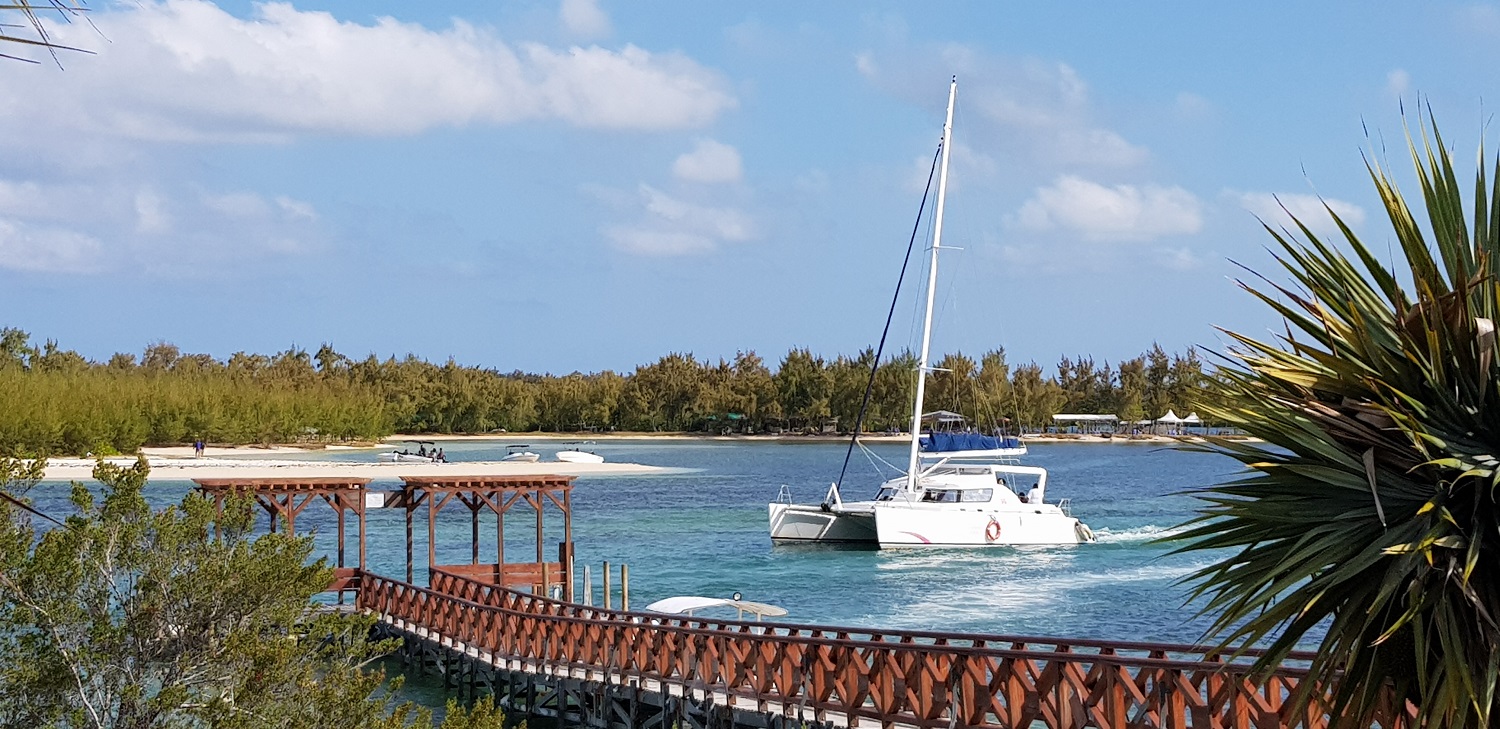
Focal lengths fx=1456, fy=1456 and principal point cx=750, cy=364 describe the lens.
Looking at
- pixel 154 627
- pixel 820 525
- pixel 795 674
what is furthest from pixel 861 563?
pixel 154 627

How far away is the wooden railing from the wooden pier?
2 centimetres

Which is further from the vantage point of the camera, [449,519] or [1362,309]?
[449,519]

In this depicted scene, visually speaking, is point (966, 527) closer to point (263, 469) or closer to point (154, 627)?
point (154, 627)

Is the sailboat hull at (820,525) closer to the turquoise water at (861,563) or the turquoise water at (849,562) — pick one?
the turquoise water at (849,562)

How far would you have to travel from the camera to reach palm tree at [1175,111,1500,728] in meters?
6.29

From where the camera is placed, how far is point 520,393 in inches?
6388

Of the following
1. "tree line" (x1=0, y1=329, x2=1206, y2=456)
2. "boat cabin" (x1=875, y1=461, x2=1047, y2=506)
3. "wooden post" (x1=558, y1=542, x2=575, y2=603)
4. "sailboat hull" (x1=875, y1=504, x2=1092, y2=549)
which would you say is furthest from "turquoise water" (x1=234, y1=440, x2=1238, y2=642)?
"tree line" (x1=0, y1=329, x2=1206, y2=456)

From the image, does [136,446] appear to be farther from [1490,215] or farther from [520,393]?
[1490,215]

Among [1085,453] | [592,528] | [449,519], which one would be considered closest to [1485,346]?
[592,528]

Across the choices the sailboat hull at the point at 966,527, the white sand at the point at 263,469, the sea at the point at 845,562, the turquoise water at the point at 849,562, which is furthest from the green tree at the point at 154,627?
the white sand at the point at 263,469

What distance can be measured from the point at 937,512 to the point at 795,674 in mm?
→ 30582

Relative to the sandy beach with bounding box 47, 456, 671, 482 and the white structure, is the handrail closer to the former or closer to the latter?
the sandy beach with bounding box 47, 456, 671, 482

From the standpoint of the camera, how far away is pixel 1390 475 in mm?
6633

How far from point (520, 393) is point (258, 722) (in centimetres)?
15391
